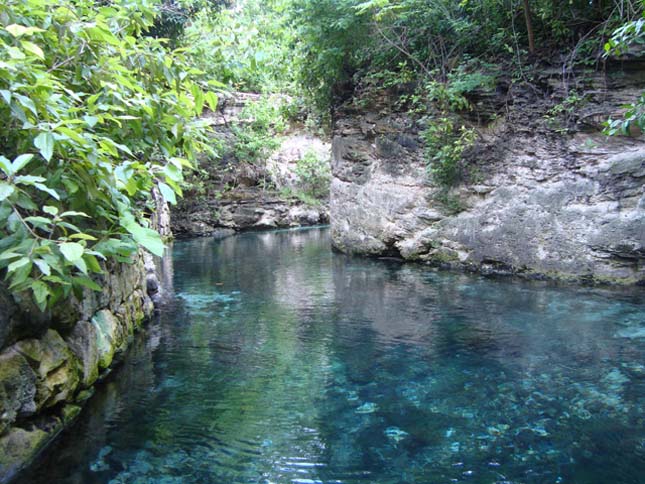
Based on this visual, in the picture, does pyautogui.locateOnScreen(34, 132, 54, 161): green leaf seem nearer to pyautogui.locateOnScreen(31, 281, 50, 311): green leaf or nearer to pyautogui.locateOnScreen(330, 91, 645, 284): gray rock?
pyautogui.locateOnScreen(31, 281, 50, 311): green leaf

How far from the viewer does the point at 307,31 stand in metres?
11.0

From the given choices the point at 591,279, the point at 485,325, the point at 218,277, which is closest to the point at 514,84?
the point at 591,279

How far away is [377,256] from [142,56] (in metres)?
8.92

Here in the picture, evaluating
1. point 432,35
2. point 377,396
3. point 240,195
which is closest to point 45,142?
point 377,396

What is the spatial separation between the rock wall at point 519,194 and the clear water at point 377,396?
3.54 ft

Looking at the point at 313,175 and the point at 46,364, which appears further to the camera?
the point at 313,175

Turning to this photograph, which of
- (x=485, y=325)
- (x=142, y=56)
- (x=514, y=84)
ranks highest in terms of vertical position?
(x=514, y=84)

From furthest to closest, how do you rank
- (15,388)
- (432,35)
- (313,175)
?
(313,175) → (432,35) → (15,388)

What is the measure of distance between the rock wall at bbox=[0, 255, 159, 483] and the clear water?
0.53ft

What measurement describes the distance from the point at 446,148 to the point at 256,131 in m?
15.6

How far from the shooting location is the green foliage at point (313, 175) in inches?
987

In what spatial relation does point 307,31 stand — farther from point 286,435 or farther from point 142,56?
point 286,435

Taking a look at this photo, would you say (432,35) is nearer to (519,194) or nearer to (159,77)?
(519,194)

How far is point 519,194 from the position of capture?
29.9 feet
